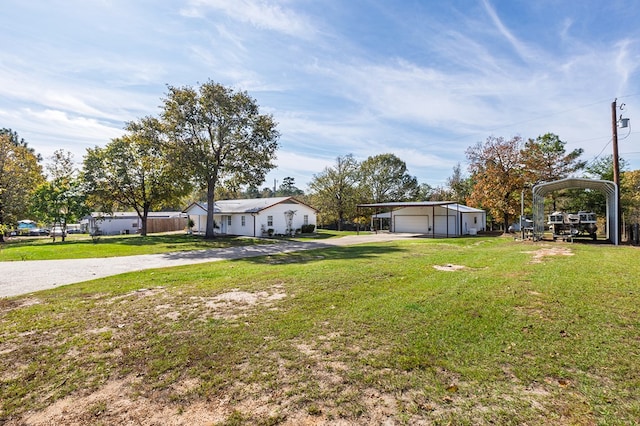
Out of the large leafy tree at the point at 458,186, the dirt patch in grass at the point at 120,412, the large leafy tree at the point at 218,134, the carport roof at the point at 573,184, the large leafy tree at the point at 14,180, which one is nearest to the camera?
the dirt patch in grass at the point at 120,412

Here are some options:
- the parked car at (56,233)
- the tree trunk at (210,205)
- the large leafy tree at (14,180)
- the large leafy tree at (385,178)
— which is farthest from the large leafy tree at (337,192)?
the large leafy tree at (14,180)

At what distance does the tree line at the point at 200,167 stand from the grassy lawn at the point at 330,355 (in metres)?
17.7

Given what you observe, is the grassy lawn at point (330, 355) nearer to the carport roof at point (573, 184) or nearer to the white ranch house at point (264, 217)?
the carport roof at point (573, 184)

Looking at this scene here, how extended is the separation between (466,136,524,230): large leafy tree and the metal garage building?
278cm

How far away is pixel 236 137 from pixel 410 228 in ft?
59.5

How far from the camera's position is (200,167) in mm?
21734

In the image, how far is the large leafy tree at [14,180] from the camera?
26.1m

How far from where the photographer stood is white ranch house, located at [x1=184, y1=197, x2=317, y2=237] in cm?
2711

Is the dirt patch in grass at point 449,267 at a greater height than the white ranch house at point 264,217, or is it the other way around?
the white ranch house at point 264,217

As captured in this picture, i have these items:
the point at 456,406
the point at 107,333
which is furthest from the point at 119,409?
the point at 456,406

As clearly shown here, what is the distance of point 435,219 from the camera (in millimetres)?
29078

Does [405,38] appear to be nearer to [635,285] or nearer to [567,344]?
[635,285]

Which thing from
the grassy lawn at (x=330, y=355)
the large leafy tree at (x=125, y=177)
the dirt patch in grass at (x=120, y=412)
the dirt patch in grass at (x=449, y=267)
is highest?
the large leafy tree at (x=125, y=177)

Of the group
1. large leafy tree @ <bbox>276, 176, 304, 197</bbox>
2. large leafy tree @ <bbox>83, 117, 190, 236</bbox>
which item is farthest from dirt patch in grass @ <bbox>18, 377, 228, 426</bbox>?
large leafy tree @ <bbox>276, 176, 304, 197</bbox>
